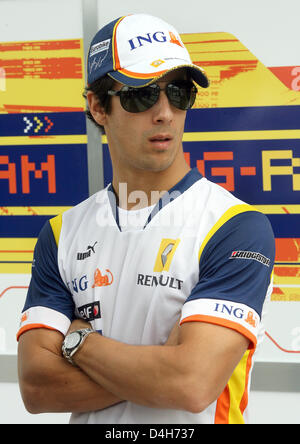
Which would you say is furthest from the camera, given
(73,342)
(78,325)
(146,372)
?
(78,325)

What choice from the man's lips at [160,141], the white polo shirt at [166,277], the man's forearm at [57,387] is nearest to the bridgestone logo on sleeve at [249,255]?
the white polo shirt at [166,277]

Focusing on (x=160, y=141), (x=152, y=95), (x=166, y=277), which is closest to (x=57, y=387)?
(x=166, y=277)

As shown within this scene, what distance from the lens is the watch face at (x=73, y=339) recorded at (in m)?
1.31

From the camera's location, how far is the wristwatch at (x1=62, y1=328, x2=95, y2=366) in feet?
4.27

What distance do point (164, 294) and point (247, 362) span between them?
0.29 meters

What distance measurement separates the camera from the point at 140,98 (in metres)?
1.40

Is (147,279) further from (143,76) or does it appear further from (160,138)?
(143,76)

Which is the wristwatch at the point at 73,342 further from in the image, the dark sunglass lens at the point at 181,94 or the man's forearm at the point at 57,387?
the dark sunglass lens at the point at 181,94

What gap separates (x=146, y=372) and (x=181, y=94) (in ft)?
2.52

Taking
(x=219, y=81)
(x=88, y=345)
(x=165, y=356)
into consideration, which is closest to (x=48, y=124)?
(x=219, y=81)

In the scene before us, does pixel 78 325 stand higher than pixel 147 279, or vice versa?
pixel 147 279

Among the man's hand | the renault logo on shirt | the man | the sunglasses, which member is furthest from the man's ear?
the man's hand

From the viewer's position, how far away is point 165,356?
1176 mm

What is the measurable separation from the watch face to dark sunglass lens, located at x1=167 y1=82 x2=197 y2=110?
2.28 ft
